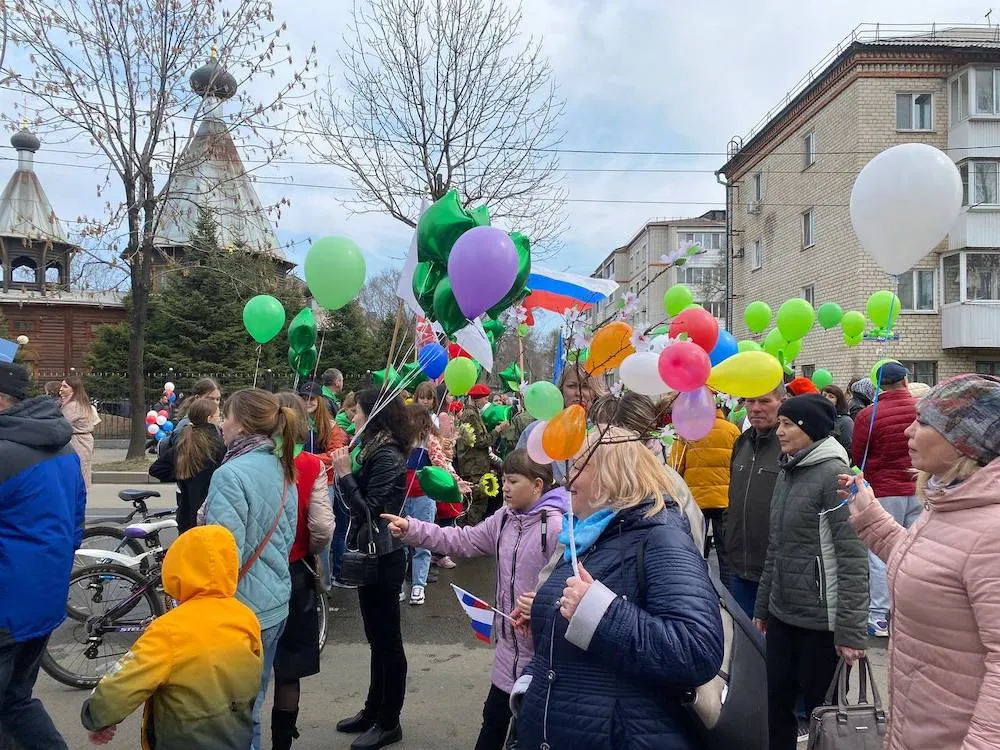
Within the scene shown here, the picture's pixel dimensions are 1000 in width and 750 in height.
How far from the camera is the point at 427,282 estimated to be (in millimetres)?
3422

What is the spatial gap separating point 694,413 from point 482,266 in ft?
3.40

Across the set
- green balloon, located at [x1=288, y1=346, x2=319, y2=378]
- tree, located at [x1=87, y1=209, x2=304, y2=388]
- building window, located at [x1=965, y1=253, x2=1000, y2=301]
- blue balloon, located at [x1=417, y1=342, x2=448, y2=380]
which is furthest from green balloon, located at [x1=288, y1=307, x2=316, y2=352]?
building window, located at [x1=965, y1=253, x2=1000, y2=301]

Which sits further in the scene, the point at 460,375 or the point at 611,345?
the point at 460,375

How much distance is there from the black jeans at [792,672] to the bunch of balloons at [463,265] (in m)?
1.94

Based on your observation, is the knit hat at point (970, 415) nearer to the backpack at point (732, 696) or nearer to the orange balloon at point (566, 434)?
the backpack at point (732, 696)

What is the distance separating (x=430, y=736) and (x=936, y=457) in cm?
296

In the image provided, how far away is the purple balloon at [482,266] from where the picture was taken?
2.79 metres

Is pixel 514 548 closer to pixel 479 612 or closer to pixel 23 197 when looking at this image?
pixel 479 612

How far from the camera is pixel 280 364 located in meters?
24.1

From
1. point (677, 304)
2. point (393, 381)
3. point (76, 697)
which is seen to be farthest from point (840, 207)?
point (76, 697)

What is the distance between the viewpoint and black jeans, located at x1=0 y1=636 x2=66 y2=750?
2.70 m

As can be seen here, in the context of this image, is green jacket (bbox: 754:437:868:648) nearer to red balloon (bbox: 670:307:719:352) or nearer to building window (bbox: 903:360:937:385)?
red balloon (bbox: 670:307:719:352)

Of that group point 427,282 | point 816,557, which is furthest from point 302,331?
point 816,557

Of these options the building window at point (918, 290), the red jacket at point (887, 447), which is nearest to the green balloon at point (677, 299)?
the red jacket at point (887, 447)
